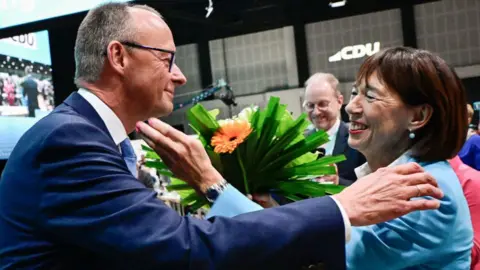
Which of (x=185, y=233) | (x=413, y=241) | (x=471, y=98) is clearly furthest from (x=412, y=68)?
(x=471, y=98)

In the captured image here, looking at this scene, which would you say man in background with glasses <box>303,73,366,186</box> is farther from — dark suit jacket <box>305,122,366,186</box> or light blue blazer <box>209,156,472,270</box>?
Answer: light blue blazer <box>209,156,472,270</box>

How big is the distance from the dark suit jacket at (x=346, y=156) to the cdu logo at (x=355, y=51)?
7.97 m

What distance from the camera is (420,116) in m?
1.57

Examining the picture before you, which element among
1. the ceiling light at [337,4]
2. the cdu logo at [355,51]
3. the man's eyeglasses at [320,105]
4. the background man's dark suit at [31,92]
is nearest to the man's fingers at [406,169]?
the man's eyeglasses at [320,105]

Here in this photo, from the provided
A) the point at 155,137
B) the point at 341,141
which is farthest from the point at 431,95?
the point at 341,141

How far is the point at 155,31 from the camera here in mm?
1438

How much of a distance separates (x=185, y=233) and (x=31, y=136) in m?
0.34

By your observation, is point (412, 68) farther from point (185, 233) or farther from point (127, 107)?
point (185, 233)

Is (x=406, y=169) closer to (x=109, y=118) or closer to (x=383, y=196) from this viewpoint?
(x=383, y=196)

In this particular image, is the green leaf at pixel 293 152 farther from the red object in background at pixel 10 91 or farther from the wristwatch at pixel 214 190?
the red object in background at pixel 10 91

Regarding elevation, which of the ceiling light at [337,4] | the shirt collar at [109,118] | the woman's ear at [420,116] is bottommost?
the woman's ear at [420,116]

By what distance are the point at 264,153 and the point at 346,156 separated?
198cm

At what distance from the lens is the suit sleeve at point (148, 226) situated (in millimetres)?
976

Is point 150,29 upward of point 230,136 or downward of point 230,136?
upward
